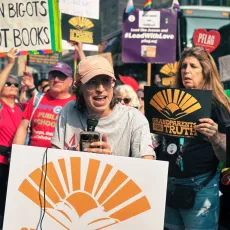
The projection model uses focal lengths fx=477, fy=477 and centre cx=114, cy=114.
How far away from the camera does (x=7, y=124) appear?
4910 mm

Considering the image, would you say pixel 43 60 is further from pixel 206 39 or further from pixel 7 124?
pixel 7 124

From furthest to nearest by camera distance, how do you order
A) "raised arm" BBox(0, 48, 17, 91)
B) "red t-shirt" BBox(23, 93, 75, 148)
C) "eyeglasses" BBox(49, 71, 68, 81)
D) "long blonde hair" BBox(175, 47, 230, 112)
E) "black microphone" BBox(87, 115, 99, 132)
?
"eyeglasses" BBox(49, 71, 68, 81) → "raised arm" BBox(0, 48, 17, 91) → "red t-shirt" BBox(23, 93, 75, 148) → "long blonde hair" BBox(175, 47, 230, 112) → "black microphone" BBox(87, 115, 99, 132)

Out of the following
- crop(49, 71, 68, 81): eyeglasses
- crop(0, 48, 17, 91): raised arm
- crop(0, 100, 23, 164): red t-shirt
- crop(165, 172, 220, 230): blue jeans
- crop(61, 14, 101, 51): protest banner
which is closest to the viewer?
crop(165, 172, 220, 230): blue jeans

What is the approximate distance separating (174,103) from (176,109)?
38 millimetres

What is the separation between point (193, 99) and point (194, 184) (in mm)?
593

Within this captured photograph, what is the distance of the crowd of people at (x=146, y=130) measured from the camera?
2402mm

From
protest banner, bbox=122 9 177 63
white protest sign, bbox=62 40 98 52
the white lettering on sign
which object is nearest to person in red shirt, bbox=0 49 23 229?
white protest sign, bbox=62 40 98 52

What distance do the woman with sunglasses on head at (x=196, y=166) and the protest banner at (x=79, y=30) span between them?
342 cm

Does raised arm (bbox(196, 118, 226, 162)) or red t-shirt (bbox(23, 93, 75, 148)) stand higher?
raised arm (bbox(196, 118, 226, 162))

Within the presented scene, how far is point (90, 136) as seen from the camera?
2193 mm

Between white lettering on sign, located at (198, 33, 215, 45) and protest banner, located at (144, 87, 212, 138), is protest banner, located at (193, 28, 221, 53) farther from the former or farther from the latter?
protest banner, located at (144, 87, 212, 138)

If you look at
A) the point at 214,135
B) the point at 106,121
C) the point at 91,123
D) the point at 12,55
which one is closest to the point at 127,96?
the point at 12,55

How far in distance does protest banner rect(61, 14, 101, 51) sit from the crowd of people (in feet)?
6.27

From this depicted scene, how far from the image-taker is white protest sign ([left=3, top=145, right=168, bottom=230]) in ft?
6.86
